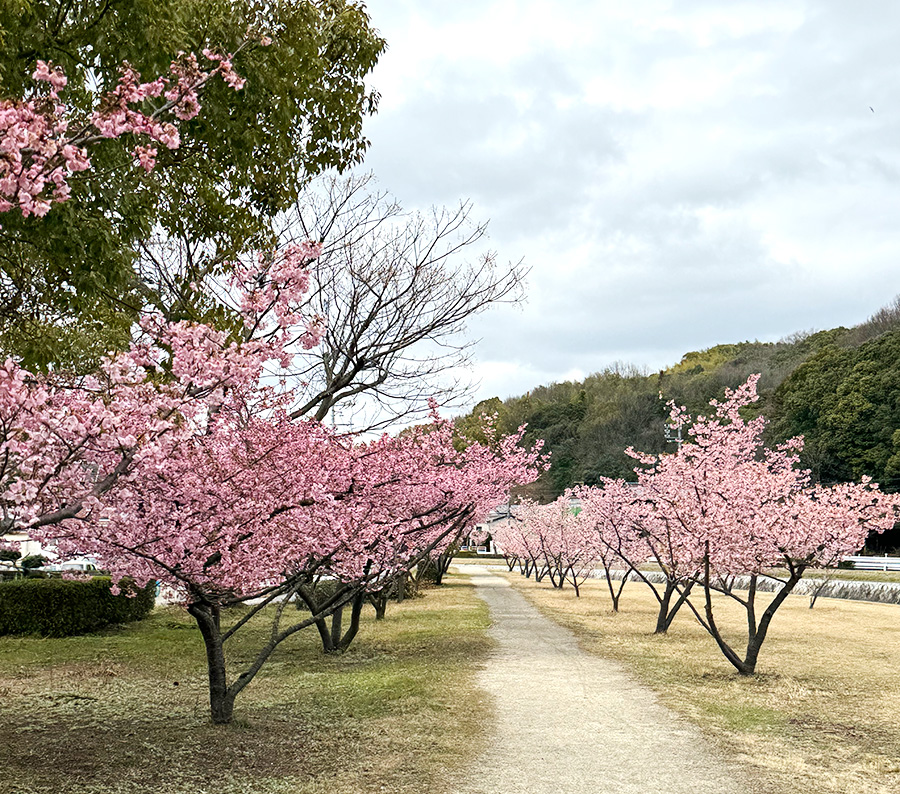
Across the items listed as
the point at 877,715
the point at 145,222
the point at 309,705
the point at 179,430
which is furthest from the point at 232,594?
the point at 877,715

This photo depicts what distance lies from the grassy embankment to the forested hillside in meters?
8.65

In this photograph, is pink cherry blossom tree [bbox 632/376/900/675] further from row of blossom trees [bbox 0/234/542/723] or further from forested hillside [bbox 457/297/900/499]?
forested hillside [bbox 457/297/900/499]

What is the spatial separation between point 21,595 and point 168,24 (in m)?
12.9

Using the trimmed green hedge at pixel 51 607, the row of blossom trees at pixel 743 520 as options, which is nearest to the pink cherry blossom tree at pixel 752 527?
the row of blossom trees at pixel 743 520

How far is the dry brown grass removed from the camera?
6.57m

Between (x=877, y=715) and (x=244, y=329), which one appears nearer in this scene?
(x=244, y=329)

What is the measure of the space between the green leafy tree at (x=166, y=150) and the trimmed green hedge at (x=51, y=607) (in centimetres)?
946

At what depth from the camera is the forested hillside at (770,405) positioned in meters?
41.7

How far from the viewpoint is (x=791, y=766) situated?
6512mm

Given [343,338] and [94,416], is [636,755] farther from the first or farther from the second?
[343,338]

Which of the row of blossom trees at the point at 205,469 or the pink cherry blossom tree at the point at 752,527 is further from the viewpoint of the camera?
the pink cherry blossom tree at the point at 752,527

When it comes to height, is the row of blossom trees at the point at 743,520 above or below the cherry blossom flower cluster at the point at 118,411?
below

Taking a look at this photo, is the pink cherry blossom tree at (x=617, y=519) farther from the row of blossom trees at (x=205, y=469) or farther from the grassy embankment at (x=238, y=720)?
the row of blossom trees at (x=205, y=469)

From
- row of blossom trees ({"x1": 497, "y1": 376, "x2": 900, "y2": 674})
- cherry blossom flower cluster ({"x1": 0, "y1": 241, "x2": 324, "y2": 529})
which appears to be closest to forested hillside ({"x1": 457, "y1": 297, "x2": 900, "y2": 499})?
row of blossom trees ({"x1": 497, "y1": 376, "x2": 900, "y2": 674})
